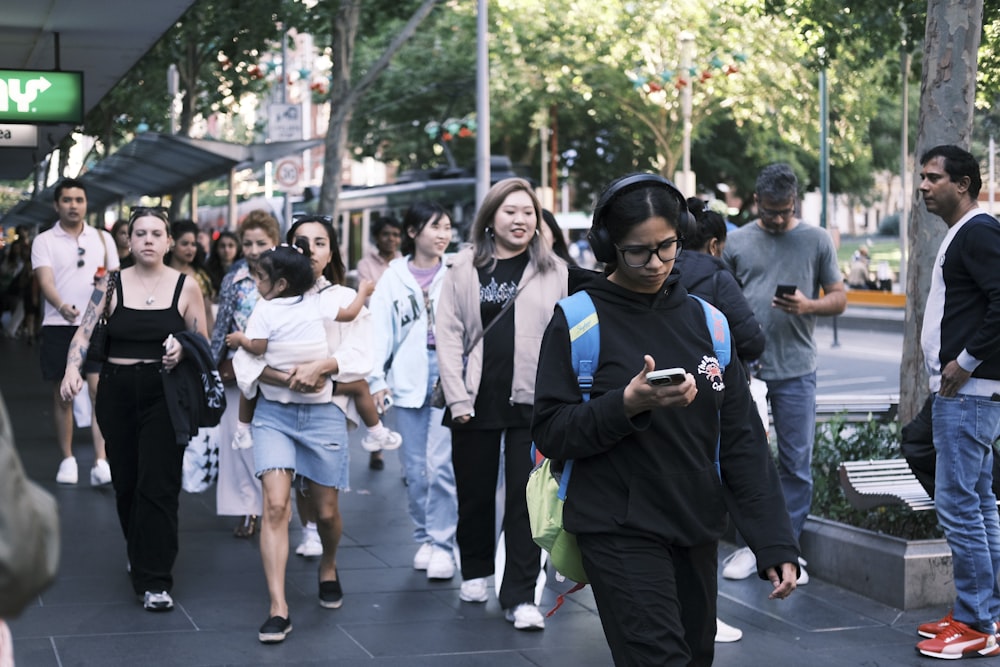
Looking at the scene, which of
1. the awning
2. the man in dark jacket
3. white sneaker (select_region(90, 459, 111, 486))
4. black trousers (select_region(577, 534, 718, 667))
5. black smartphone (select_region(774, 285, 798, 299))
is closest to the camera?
black trousers (select_region(577, 534, 718, 667))

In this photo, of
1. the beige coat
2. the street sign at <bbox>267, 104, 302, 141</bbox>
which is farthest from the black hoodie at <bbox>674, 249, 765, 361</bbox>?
the street sign at <bbox>267, 104, 302, 141</bbox>

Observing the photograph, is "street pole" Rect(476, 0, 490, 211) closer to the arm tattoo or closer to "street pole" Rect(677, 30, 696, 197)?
"street pole" Rect(677, 30, 696, 197)

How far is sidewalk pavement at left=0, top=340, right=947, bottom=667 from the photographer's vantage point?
19.3 feet

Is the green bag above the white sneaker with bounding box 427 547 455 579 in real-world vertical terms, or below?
above

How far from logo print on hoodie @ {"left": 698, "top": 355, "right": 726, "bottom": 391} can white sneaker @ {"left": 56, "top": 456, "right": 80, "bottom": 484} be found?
7222 mm

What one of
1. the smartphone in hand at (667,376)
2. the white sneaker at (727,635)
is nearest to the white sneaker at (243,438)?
the white sneaker at (727,635)

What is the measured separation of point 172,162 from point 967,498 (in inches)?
612

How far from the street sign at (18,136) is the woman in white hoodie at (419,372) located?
5.94 metres

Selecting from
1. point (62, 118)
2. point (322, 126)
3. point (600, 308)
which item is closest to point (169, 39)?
point (62, 118)

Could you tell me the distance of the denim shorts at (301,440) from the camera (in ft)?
21.0

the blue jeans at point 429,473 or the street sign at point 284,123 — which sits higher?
the street sign at point 284,123

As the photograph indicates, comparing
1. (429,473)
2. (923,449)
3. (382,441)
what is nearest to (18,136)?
(382,441)

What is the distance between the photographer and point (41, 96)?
12000 millimetres

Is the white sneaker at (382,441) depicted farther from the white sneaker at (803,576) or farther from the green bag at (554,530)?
the green bag at (554,530)
